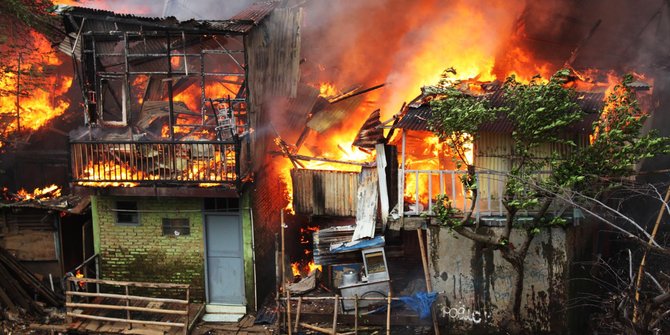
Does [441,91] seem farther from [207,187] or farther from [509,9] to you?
[509,9]

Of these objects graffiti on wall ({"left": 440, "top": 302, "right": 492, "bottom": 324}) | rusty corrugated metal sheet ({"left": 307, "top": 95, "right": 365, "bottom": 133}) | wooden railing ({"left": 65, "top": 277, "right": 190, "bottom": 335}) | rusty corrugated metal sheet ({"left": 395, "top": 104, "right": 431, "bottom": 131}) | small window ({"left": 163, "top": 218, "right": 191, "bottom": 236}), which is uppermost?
rusty corrugated metal sheet ({"left": 307, "top": 95, "right": 365, "bottom": 133})

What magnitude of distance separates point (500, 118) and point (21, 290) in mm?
14726

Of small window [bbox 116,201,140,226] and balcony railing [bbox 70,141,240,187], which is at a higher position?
balcony railing [bbox 70,141,240,187]

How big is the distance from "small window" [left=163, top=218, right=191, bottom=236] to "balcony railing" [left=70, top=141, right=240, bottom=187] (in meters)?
1.72

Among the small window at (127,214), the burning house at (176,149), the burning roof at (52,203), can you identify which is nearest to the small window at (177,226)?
the burning house at (176,149)

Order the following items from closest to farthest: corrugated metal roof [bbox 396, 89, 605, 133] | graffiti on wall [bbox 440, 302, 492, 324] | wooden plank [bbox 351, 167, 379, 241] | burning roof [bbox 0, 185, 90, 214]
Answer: corrugated metal roof [bbox 396, 89, 605, 133] < graffiti on wall [bbox 440, 302, 492, 324] < wooden plank [bbox 351, 167, 379, 241] < burning roof [bbox 0, 185, 90, 214]

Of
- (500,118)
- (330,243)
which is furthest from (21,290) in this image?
(500,118)

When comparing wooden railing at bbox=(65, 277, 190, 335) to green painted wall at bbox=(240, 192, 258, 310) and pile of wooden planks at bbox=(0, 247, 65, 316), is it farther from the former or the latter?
green painted wall at bbox=(240, 192, 258, 310)

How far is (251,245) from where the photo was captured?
51.1 ft

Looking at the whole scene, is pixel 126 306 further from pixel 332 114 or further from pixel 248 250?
pixel 332 114

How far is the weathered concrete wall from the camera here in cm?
1328

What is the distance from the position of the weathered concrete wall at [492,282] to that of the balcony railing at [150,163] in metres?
6.23

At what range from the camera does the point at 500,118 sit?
43.2 feet

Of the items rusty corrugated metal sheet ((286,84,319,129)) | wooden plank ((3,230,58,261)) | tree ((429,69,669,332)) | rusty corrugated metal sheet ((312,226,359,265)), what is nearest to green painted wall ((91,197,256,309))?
rusty corrugated metal sheet ((312,226,359,265))
